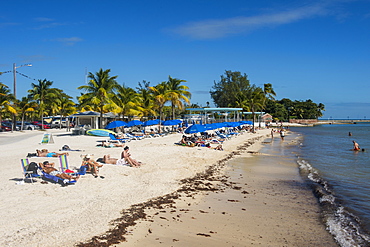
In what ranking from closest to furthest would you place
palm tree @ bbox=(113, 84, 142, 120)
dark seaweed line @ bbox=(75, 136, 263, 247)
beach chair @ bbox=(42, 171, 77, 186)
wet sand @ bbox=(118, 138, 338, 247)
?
1. dark seaweed line @ bbox=(75, 136, 263, 247)
2. wet sand @ bbox=(118, 138, 338, 247)
3. beach chair @ bbox=(42, 171, 77, 186)
4. palm tree @ bbox=(113, 84, 142, 120)

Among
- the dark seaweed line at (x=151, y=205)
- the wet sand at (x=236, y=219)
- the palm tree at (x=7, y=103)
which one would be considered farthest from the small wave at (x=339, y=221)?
Answer: the palm tree at (x=7, y=103)

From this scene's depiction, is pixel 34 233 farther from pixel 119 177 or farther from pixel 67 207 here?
pixel 119 177

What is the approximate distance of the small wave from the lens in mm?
6547

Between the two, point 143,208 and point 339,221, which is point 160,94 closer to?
point 143,208

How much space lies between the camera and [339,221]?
770cm

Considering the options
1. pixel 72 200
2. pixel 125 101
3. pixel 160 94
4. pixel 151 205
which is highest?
pixel 160 94

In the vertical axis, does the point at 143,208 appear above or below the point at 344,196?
above

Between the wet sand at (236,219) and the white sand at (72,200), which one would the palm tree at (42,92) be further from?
the wet sand at (236,219)

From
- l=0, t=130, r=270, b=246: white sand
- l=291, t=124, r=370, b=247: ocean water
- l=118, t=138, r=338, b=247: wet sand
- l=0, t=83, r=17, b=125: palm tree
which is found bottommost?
l=291, t=124, r=370, b=247: ocean water

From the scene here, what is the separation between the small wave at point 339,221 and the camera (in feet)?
21.5

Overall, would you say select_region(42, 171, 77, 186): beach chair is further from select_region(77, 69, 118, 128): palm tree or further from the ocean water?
select_region(77, 69, 118, 128): palm tree


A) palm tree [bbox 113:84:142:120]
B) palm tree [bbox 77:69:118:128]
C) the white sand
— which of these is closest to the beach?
the white sand

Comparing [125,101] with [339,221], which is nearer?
[339,221]

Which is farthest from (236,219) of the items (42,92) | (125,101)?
(42,92)
